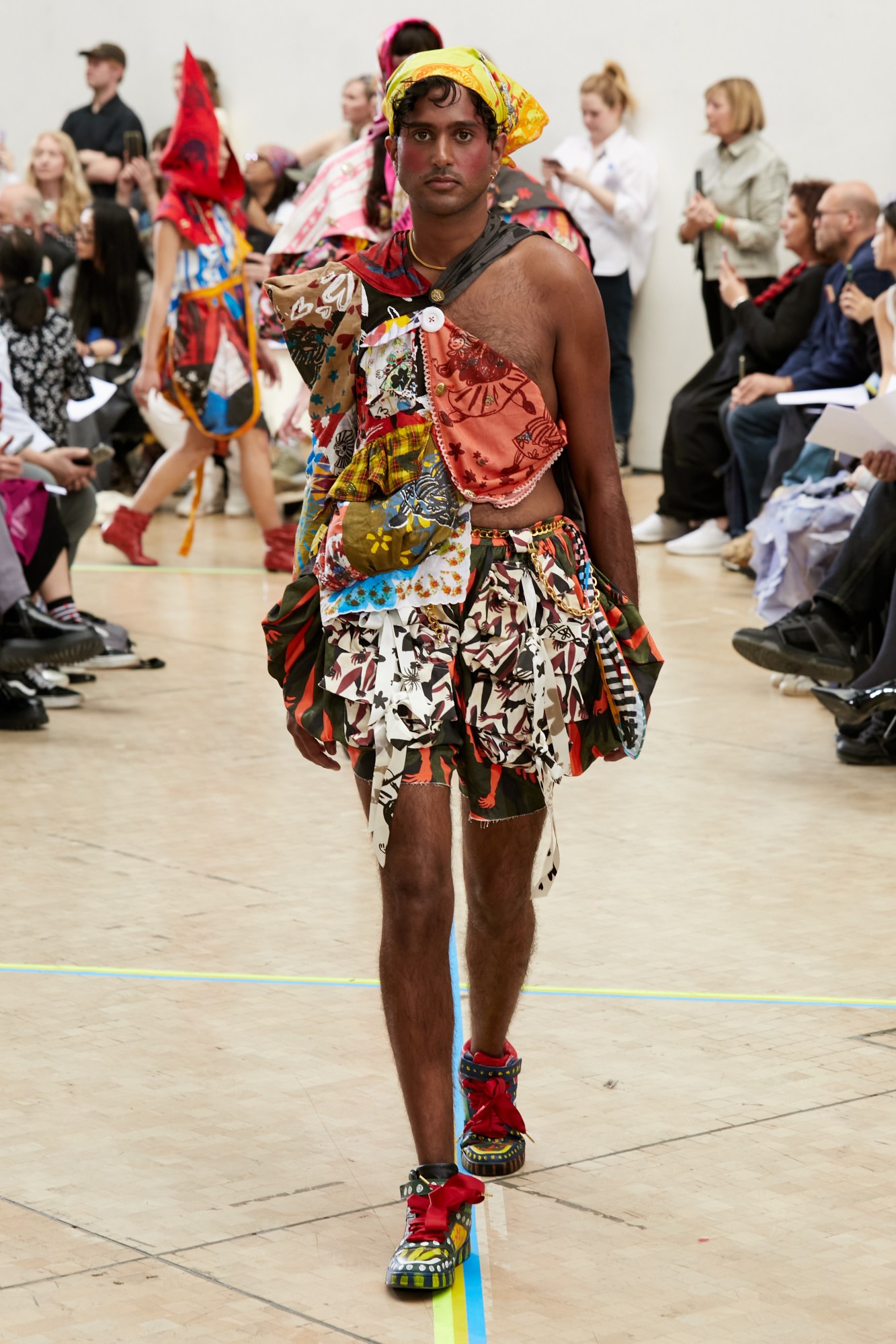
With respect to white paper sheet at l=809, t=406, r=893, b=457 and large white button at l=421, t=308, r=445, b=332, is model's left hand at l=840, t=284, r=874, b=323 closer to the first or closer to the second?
white paper sheet at l=809, t=406, r=893, b=457

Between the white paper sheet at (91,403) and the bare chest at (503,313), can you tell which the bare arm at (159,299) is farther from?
the bare chest at (503,313)

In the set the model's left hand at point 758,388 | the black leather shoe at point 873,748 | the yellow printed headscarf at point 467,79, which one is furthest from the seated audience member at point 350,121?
the yellow printed headscarf at point 467,79

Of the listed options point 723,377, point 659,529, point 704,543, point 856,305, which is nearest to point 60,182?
point 659,529

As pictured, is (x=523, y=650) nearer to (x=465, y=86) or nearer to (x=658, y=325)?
(x=465, y=86)

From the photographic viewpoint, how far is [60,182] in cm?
1222

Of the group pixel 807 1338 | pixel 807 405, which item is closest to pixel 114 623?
pixel 807 405

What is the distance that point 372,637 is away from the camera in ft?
9.48

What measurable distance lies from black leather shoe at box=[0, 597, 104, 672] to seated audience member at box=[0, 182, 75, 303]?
1.75 metres

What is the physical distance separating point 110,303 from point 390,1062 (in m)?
8.48

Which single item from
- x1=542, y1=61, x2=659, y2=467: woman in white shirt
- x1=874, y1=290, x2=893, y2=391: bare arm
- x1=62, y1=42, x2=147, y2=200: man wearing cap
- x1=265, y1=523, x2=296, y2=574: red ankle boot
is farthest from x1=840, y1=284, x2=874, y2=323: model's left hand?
x1=62, y1=42, x2=147, y2=200: man wearing cap

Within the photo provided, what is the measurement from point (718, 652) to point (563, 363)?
459 cm

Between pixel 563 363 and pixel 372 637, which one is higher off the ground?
pixel 563 363

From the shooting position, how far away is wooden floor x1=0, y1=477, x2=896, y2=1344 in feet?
8.70

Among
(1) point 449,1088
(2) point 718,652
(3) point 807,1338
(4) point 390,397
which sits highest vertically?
(4) point 390,397
